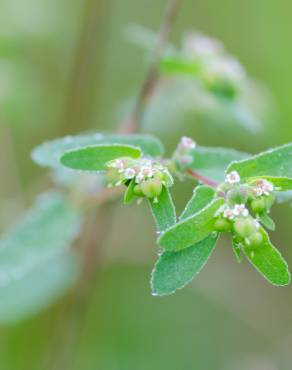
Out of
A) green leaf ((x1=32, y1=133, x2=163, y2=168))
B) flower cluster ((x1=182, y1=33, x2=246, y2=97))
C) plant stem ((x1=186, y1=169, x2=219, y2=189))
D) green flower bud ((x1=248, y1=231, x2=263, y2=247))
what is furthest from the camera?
flower cluster ((x1=182, y1=33, x2=246, y2=97))

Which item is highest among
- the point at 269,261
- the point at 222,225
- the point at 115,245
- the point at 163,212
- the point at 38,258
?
the point at 115,245

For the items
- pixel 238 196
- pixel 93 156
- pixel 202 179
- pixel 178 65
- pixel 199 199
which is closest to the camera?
pixel 238 196

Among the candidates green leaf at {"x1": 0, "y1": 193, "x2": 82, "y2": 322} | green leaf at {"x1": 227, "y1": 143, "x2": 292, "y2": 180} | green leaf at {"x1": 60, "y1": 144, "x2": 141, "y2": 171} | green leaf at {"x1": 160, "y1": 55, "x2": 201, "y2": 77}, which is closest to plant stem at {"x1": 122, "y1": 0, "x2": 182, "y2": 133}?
green leaf at {"x1": 160, "y1": 55, "x2": 201, "y2": 77}

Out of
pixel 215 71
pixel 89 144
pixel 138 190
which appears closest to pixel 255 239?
pixel 138 190

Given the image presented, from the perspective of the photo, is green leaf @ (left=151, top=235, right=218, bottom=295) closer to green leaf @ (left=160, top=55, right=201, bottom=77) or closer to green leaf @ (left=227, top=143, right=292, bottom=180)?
green leaf @ (left=227, top=143, right=292, bottom=180)

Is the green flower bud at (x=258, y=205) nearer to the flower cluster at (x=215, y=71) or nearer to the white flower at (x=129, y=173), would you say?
the white flower at (x=129, y=173)

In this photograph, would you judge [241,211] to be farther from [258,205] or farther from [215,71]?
[215,71]
